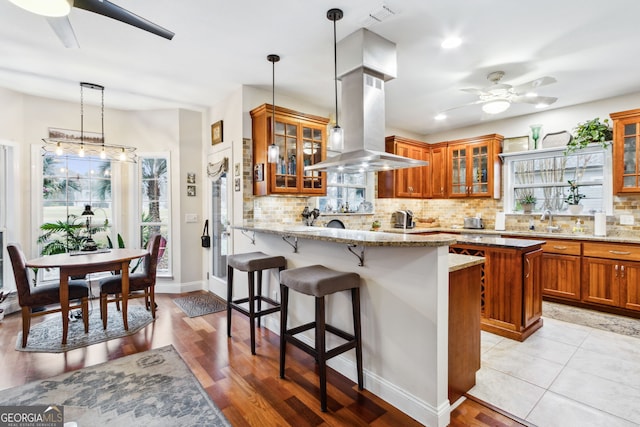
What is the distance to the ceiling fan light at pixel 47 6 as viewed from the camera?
150cm

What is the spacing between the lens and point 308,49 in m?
2.97

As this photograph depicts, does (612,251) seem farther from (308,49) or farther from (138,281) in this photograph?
(138,281)

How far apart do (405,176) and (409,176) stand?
113mm

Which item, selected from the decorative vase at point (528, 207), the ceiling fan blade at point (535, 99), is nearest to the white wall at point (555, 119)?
the decorative vase at point (528, 207)

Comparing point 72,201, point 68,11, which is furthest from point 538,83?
point 72,201

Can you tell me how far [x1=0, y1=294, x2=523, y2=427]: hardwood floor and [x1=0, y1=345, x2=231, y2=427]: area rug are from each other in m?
0.11

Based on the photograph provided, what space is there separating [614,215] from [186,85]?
236 inches

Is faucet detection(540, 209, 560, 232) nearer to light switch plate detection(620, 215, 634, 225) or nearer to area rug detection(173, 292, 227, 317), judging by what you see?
light switch plate detection(620, 215, 634, 225)

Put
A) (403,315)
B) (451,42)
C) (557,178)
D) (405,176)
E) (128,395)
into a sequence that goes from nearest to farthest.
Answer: (403,315)
(128,395)
(451,42)
(557,178)
(405,176)

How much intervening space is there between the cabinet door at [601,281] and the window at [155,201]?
5.78m

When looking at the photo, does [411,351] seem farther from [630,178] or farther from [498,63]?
[630,178]

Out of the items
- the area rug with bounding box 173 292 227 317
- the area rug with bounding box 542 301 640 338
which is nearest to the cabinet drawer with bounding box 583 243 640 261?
the area rug with bounding box 542 301 640 338

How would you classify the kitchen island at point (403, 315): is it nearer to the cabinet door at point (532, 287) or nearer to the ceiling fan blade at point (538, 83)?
the cabinet door at point (532, 287)

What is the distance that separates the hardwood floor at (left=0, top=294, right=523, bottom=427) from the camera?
1964mm
